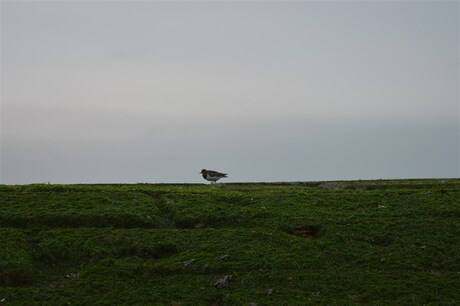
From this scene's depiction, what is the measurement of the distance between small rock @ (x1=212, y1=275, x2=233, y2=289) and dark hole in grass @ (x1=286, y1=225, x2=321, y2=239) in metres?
3.93

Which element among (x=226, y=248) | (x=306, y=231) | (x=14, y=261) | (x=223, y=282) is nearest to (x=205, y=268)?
(x=223, y=282)

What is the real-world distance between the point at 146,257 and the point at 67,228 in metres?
3.34

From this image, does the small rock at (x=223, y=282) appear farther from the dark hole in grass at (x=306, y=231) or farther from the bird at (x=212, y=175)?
the bird at (x=212, y=175)

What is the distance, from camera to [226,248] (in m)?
15.8

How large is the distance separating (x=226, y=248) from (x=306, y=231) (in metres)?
3.06

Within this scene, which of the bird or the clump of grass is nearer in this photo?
the clump of grass

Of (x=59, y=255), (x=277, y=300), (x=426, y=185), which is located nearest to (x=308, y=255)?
(x=277, y=300)

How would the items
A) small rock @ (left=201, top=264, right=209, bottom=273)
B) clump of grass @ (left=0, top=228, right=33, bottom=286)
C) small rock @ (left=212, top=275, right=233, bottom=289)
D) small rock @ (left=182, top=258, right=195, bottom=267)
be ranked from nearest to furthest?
small rock @ (left=212, top=275, right=233, bottom=289) < clump of grass @ (left=0, top=228, right=33, bottom=286) < small rock @ (left=201, top=264, right=209, bottom=273) < small rock @ (left=182, top=258, right=195, bottom=267)

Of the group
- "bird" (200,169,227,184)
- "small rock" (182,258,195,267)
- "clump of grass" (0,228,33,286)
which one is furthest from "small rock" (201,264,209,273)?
"bird" (200,169,227,184)

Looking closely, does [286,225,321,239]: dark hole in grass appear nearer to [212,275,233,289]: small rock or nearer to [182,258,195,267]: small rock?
[182,258,195,267]: small rock

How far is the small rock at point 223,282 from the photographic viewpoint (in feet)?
45.5

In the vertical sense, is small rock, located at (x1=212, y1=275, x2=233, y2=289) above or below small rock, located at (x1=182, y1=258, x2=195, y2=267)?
below

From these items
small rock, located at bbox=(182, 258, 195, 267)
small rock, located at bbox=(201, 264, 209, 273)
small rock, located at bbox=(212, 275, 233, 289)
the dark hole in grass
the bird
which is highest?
the bird

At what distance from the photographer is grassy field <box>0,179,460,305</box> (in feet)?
44.8
